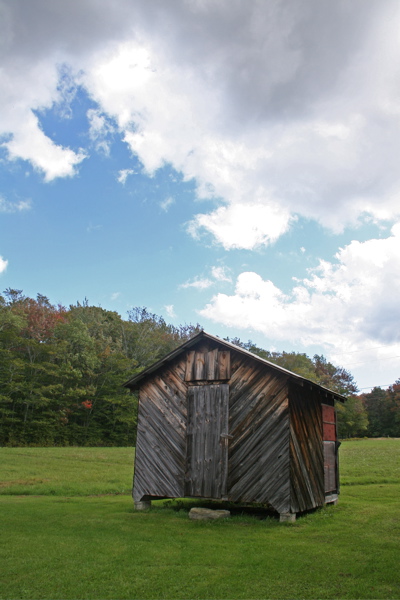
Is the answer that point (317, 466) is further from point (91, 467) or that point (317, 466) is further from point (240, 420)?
point (91, 467)

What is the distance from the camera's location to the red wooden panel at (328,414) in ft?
54.0

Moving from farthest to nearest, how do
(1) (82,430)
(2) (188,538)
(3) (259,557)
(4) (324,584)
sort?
(1) (82,430) < (2) (188,538) < (3) (259,557) < (4) (324,584)

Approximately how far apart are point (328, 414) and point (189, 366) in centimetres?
567

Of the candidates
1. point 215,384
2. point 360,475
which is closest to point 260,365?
point 215,384

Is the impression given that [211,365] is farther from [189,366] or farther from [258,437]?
[258,437]

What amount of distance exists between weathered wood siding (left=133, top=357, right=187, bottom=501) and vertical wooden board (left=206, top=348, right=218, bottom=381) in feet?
3.38

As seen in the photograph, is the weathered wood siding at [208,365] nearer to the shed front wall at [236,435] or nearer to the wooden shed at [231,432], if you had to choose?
the wooden shed at [231,432]

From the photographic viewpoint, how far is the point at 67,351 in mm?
58062

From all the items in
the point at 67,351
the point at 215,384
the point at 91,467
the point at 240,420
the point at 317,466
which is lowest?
the point at 91,467

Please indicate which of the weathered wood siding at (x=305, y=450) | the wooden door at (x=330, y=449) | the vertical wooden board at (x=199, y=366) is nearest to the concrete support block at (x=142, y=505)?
the vertical wooden board at (x=199, y=366)

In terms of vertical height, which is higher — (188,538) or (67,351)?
(67,351)

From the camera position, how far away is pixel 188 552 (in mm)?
9578

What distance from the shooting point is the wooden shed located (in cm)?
1349

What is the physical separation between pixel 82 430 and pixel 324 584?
2021 inches
